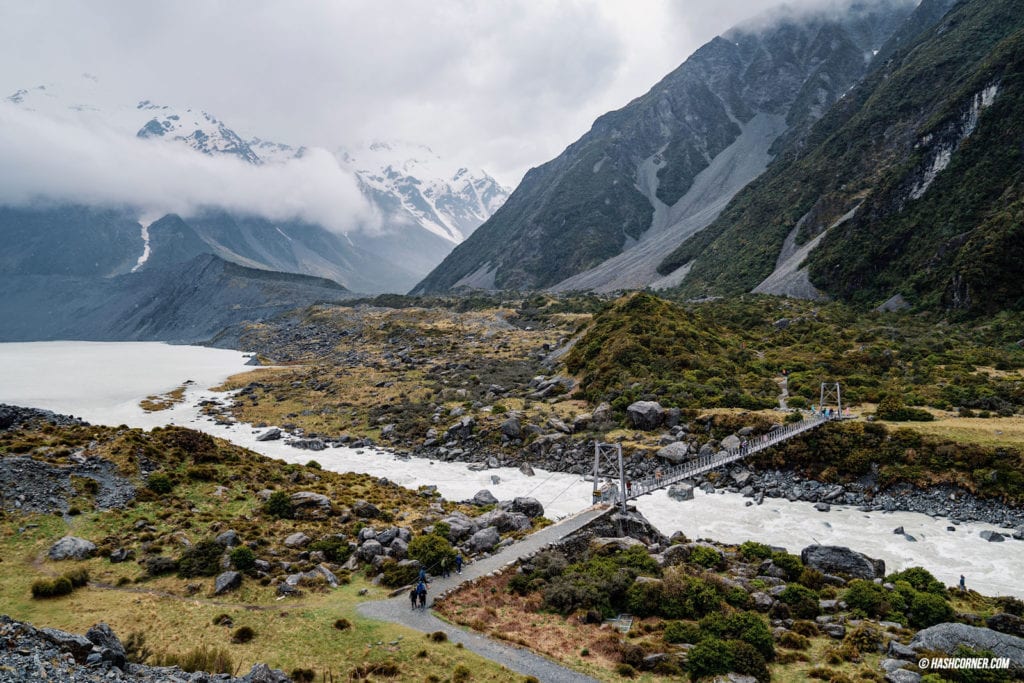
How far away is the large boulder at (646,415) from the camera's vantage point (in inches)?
1975

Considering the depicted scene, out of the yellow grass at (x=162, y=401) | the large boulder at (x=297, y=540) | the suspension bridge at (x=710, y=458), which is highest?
the yellow grass at (x=162, y=401)

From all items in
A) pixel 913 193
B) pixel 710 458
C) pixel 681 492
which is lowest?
pixel 681 492

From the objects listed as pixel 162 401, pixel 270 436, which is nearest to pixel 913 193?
pixel 270 436

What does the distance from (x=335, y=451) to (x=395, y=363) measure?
4091 centimetres

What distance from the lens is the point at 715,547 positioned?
29.6 m

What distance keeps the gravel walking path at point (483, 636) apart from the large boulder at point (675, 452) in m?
15.9

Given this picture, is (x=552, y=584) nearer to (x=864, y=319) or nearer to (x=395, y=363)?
(x=395, y=363)

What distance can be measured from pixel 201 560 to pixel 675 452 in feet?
115

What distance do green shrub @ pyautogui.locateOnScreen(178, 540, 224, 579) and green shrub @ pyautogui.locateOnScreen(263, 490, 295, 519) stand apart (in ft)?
18.9

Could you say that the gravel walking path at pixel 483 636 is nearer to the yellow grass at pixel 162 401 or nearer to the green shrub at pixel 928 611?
the green shrub at pixel 928 611

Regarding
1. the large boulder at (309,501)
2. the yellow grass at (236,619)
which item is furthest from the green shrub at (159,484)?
the large boulder at (309,501)

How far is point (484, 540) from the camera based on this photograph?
2873cm

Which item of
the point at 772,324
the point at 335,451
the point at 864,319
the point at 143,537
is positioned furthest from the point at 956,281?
the point at 143,537

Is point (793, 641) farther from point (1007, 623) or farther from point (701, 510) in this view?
point (701, 510)
